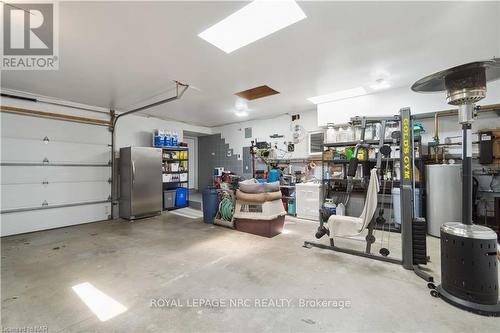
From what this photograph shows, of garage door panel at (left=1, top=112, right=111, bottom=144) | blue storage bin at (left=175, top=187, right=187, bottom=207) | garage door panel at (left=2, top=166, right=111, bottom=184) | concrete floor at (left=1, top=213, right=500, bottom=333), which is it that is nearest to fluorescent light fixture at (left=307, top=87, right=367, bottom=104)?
concrete floor at (left=1, top=213, right=500, bottom=333)

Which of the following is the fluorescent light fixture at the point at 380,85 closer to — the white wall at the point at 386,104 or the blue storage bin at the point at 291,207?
the white wall at the point at 386,104

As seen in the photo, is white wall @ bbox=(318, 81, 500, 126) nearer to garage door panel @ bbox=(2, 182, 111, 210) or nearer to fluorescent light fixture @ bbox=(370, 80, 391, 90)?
fluorescent light fixture @ bbox=(370, 80, 391, 90)

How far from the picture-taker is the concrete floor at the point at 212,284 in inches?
72.8

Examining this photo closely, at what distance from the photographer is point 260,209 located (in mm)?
4211

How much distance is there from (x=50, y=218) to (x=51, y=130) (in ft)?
6.49

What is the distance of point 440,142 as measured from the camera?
4445 millimetres

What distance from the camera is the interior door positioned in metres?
5.68

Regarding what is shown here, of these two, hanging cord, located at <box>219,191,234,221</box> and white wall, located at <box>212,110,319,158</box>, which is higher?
white wall, located at <box>212,110,319,158</box>

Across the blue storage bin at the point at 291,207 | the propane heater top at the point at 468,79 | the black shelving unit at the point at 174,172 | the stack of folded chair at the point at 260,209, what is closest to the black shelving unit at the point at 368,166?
the blue storage bin at the point at 291,207

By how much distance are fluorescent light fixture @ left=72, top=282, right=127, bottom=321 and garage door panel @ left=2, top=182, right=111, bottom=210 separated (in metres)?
3.52

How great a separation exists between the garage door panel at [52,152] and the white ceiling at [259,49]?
112 cm

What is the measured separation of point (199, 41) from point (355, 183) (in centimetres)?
436

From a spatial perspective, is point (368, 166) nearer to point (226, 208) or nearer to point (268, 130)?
point (226, 208)

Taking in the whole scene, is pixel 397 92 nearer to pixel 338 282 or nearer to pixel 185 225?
pixel 338 282
